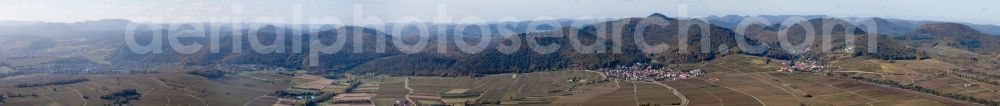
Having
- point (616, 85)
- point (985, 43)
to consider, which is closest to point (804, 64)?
point (616, 85)

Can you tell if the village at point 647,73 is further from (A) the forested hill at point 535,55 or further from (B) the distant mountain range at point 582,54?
(A) the forested hill at point 535,55

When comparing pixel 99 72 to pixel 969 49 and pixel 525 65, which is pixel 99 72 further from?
pixel 969 49

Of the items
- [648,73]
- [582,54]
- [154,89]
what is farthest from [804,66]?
[154,89]

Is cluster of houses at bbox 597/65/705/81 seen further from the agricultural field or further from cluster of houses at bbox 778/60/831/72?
the agricultural field

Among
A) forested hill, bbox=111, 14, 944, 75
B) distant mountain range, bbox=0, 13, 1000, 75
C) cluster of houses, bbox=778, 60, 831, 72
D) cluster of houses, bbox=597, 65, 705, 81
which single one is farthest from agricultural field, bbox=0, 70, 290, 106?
cluster of houses, bbox=778, 60, 831, 72

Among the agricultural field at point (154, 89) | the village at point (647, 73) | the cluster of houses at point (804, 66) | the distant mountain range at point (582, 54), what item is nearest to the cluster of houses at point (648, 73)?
the village at point (647, 73)
